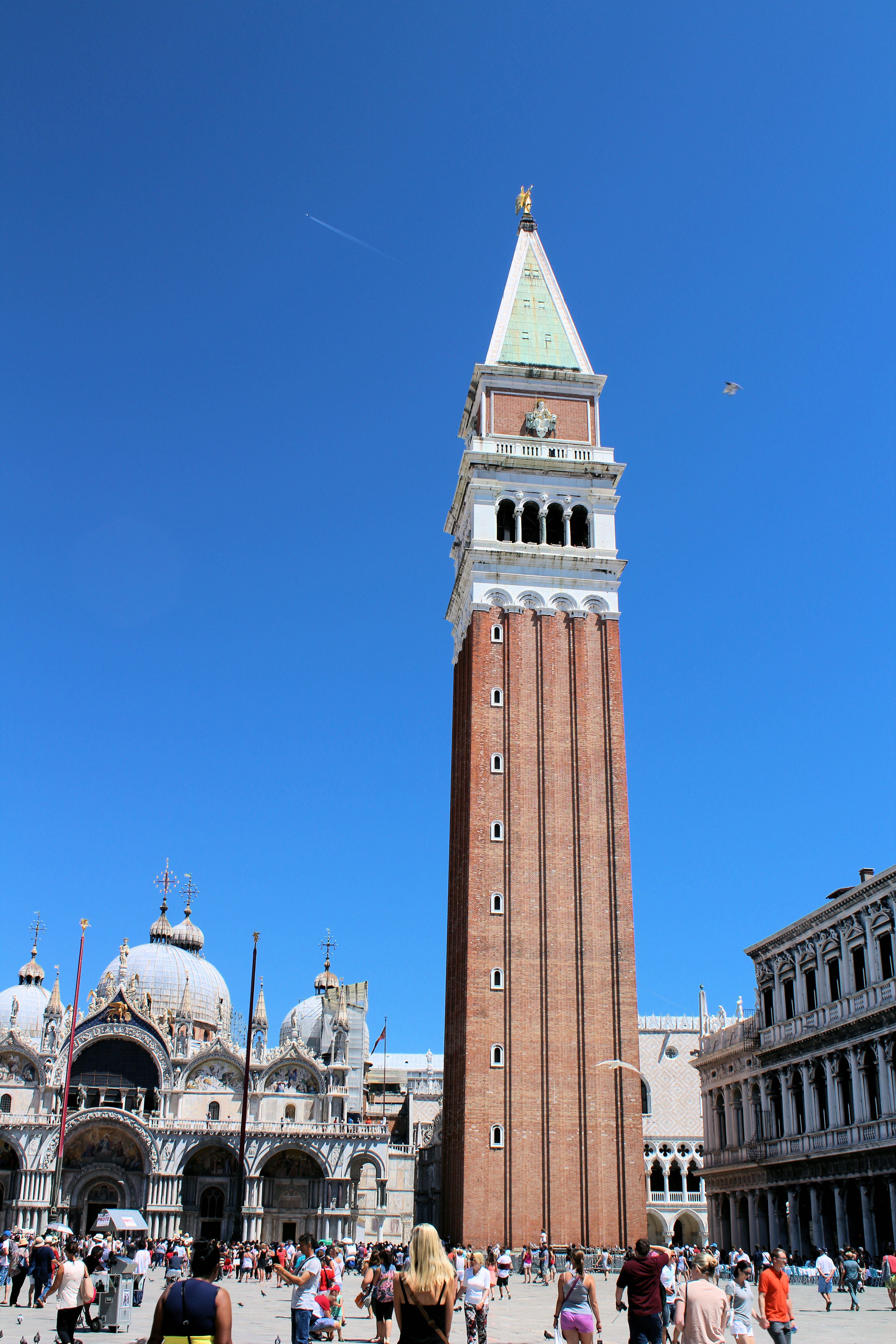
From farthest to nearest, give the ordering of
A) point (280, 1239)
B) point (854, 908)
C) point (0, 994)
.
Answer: point (0, 994) < point (280, 1239) < point (854, 908)

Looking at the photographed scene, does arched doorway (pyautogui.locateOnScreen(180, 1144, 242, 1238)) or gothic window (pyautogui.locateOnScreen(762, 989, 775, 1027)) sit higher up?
gothic window (pyautogui.locateOnScreen(762, 989, 775, 1027))

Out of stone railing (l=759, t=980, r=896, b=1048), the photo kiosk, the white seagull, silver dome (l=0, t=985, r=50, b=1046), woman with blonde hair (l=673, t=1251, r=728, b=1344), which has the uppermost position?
silver dome (l=0, t=985, r=50, b=1046)

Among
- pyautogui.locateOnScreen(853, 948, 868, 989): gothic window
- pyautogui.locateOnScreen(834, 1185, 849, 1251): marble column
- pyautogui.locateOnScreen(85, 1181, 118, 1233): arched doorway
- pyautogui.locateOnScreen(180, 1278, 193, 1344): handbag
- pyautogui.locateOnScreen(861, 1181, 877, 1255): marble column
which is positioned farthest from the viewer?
pyautogui.locateOnScreen(85, 1181, 118, 1233): arched doorway

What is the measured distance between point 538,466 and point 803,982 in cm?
2445

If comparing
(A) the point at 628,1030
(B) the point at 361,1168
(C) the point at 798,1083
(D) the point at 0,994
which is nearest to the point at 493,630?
(A) the point at 628,1030

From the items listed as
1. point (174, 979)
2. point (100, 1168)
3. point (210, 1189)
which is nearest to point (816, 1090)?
point (210, 1189)

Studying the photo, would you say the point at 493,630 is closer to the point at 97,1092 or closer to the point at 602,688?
the point at 602,688

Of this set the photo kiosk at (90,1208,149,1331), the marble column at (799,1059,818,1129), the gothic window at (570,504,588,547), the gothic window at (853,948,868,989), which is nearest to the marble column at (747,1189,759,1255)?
the marble column at (799,1059,818,1129)

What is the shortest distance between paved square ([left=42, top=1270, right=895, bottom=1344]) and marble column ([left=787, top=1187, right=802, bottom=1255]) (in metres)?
8.99

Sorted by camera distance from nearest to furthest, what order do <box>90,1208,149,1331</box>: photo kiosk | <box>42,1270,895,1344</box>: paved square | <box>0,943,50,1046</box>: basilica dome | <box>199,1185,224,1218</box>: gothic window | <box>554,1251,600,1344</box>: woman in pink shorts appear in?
1. <box>554,1251,600,1344</box>: woman in pink shorts
2. <box>42,1270,895,1344</box>: paved square
3. <box>90,1208,149,1331</box>: photo kiosk
4. <box>199,1185,224,1218</box>: gothic window
5. <box>0,943,50,1046</box>: basilica dome

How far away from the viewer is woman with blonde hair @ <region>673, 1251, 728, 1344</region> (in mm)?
11297

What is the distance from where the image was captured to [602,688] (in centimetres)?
5284

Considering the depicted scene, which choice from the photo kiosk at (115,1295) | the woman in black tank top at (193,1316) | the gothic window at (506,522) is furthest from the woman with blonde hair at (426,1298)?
the gothic window at (506,522)

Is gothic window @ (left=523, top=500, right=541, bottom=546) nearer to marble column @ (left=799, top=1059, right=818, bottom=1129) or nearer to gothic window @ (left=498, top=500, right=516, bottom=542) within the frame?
gothic window @ (left=498, top=500, right=516, bottom=542)
